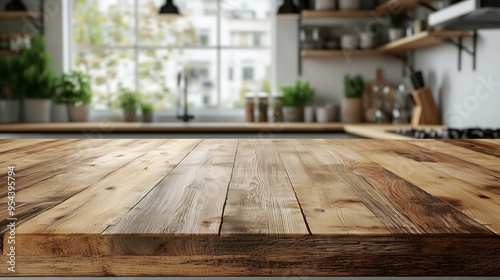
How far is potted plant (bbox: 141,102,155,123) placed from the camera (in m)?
5.05

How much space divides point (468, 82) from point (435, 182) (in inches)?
111

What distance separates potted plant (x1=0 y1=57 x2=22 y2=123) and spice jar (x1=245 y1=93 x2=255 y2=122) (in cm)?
166

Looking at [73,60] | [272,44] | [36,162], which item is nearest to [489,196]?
[36,162]

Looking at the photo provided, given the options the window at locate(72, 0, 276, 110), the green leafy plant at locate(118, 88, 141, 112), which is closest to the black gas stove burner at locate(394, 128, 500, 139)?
the window at locate(72, 0, 276, 110)

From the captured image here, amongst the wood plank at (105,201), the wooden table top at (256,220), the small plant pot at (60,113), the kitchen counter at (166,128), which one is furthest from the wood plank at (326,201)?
the small plant pot at (60,113)

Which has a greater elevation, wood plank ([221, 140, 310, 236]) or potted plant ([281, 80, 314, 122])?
potted plant ([281, 80, 314, 122])

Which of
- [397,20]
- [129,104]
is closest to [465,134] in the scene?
[397,20]

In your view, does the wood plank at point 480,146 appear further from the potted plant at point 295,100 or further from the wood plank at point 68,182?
the potted plant at point 295,100

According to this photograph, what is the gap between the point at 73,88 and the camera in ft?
16.5

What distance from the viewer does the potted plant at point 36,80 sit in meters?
4.93

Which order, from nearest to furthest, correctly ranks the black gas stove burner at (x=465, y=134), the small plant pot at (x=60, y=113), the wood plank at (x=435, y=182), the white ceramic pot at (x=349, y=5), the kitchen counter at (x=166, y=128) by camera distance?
the wood plank at (x=435, y=182), the black gas stove burner at (x=465, y=134), the kitchen counter at (x=166, y=128), the white ceramic pot at (x=349, y=5), the small plant pot at (x=60, y=113)

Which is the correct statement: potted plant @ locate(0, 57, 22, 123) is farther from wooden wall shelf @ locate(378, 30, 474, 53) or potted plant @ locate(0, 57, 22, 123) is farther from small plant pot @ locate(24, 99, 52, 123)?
wooden wall shelf @ locate(378, 30, 474, 53)

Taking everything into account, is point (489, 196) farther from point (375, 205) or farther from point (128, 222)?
point (128, 222)

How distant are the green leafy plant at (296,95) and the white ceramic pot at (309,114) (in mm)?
54
